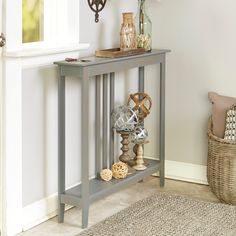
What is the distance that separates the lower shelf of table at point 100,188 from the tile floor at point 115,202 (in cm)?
12

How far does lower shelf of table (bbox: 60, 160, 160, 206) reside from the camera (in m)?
3.54

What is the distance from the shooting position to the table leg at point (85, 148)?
3.38 m

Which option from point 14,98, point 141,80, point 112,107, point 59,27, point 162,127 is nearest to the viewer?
point 14,98

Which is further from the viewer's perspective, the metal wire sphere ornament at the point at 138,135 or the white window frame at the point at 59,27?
the metal wire sphere ornament at the point at 138,135

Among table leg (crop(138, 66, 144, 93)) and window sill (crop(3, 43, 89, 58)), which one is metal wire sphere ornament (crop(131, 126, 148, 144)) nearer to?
table leg (crop(138, 66, 144, 93))

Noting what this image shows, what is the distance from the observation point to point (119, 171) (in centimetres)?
385

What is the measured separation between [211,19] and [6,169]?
1.77 m

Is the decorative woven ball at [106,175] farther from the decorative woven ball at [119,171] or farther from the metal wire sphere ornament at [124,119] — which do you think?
the metal wire sphere ornament at [124,119]

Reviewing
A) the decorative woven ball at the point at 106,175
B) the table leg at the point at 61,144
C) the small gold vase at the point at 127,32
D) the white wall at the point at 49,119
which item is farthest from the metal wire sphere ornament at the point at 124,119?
the table leg at the point at 61,144

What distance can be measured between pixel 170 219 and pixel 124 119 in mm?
728

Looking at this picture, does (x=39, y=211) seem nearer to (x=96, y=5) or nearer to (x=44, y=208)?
(x=44, y=208)

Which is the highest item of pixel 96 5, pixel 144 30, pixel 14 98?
pixel 96 5

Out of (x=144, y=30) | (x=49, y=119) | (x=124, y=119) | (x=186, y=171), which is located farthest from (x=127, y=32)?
(x=186, y=171)

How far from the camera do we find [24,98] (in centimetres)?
336
